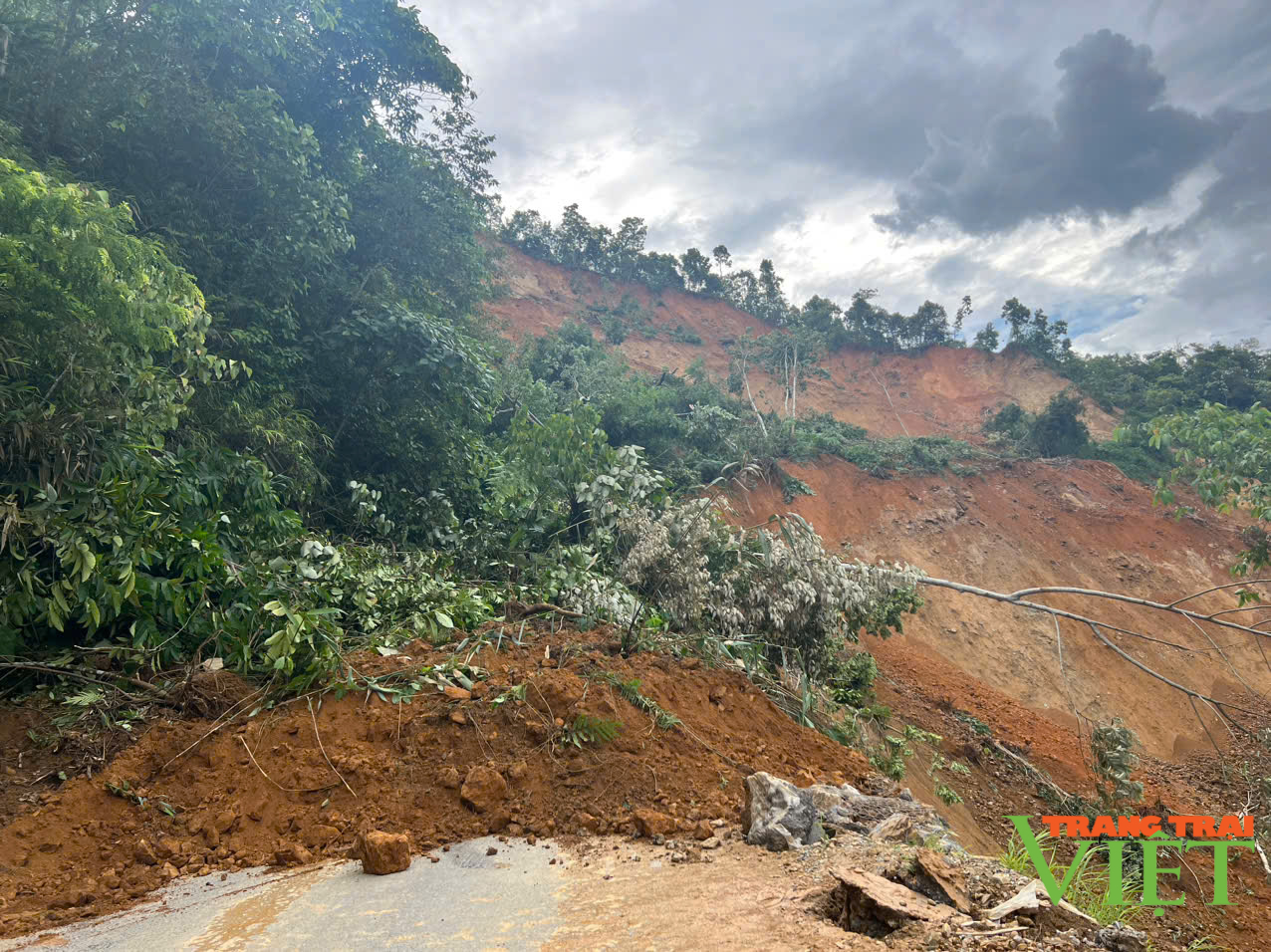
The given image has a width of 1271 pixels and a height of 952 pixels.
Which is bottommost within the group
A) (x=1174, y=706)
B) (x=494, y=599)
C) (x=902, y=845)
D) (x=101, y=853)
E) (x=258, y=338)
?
(x=1174, y=706)

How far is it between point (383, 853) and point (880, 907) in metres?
1.95

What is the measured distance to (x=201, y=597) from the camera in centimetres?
435

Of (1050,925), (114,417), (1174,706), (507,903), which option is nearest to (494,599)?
(114,417)

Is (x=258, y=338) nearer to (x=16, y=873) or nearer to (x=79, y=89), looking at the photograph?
(x=79, y=89)

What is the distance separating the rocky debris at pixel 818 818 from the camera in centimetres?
298

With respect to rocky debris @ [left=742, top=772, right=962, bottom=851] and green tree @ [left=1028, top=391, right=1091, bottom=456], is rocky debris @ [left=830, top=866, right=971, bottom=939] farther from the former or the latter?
green tree @ [left=1028, top=391, right=1091, bottom=456]

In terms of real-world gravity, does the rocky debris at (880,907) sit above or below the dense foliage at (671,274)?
below

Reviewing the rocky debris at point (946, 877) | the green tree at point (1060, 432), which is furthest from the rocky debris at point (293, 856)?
the green tree at point (1060, 432)

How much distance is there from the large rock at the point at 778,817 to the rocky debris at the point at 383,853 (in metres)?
1.53

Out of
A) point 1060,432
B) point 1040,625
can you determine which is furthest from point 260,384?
point 1060,432

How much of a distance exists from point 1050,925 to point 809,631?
14.2 feet

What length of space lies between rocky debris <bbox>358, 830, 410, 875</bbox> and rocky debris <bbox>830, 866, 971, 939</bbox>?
1.75 metres

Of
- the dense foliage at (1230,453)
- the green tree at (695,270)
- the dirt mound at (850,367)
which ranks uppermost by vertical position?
the green tree at (695,270)

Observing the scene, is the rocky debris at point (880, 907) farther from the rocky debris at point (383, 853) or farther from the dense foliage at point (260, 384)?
the dense foliage at point (260, 384)
